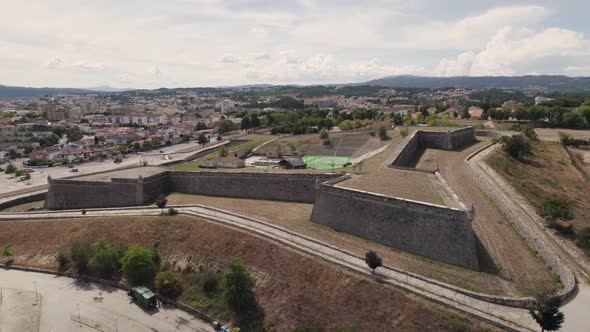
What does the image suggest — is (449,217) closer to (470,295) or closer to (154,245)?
(470,295)

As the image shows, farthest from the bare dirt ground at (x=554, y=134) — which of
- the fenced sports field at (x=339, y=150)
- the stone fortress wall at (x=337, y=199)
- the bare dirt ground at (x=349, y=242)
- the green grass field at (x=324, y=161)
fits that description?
the bare dirt ground at (x=349, y=242)

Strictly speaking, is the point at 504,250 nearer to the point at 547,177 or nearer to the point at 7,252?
the point at 547,177

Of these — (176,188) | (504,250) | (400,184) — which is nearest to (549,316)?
(504,250)

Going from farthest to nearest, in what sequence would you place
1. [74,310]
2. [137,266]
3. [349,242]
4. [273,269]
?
[137,266], [349,242], [74,310], [273,269]

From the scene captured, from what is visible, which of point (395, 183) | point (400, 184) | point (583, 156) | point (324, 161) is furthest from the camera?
point (324, 161)

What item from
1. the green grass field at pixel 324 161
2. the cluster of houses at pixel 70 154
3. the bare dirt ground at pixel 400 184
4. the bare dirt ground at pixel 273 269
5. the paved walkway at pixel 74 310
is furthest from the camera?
the cluster of houses at pixel 70 154

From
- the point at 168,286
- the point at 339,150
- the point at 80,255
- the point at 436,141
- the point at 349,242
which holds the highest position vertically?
the point at 436,141

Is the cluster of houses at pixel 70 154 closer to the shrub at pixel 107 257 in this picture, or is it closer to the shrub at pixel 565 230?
the shrub at pixel 107 257

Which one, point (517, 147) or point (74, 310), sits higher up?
point (517, 147)
